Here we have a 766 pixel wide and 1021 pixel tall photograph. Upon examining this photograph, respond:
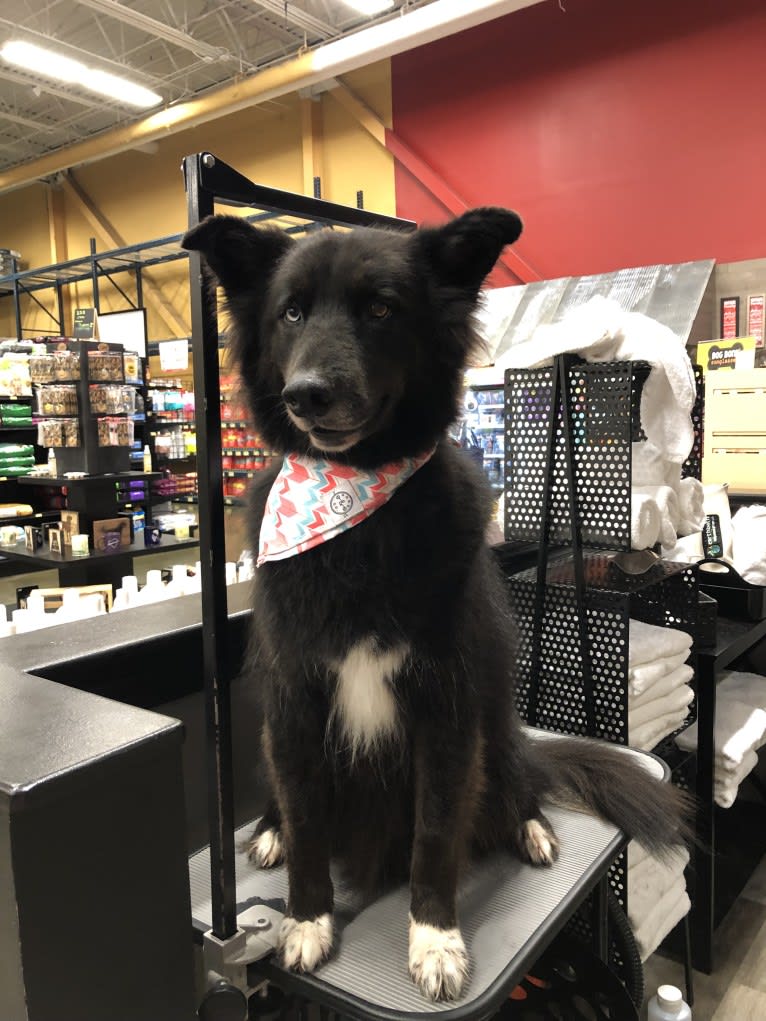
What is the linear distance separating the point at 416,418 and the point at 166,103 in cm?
973

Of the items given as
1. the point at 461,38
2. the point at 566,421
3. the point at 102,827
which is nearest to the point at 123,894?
the point at 102,827

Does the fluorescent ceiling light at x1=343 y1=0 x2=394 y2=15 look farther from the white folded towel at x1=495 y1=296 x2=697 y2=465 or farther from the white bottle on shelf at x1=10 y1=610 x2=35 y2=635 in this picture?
the white bottle on shelf at x1=10 y1=610 x2=35 y2=635

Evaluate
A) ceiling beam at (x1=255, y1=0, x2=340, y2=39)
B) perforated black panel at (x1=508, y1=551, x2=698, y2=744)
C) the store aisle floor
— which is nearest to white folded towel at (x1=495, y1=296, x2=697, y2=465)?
perforated black panel at (x1=508, y1=551, x2=698, y2=744)

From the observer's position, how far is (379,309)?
1.06m

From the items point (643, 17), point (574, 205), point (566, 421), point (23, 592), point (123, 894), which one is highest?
point (643, 17)

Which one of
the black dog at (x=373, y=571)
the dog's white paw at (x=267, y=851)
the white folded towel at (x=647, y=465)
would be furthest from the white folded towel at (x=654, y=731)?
the dog's white paw at (x=267, y=851)

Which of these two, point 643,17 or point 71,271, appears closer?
point 643,17

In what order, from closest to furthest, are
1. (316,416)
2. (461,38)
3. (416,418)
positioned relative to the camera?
1. (316,416)
2. (416,418)
3. (461,38)

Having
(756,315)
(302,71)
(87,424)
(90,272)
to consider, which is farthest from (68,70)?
(756,315)

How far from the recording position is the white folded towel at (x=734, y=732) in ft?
6.86

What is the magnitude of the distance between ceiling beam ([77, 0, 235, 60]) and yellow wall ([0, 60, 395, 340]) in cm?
124

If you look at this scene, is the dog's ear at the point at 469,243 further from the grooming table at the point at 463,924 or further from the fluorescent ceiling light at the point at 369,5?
the fluorescent ceiling light at the point at 369,5

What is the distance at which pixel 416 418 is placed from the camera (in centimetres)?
107

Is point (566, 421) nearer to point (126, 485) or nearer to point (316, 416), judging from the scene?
point (316, 416)
